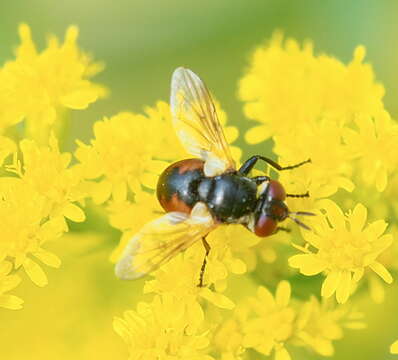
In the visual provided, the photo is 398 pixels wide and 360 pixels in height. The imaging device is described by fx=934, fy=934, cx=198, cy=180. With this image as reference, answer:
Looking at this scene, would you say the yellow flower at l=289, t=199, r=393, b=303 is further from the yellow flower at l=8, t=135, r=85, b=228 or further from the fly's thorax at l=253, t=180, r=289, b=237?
the yellow flower at l=8, t=135, r=85, b=228

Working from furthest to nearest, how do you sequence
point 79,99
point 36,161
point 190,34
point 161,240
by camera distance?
1. point 190,34
2. point 79,99
3. point 36,161
4. point 161,240

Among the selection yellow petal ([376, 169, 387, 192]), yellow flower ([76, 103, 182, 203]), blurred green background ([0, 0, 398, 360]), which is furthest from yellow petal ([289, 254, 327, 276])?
blurred green background ([0, 0, 398, 360])

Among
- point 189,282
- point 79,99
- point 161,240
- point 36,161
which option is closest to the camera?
point 161,240

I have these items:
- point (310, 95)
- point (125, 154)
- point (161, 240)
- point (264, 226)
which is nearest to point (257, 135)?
point (310, 95)

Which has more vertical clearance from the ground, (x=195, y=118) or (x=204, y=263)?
(x=195, y=118)

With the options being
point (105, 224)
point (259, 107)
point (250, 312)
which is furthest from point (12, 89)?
point (250, 312)

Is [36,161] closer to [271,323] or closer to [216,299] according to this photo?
[216,299]

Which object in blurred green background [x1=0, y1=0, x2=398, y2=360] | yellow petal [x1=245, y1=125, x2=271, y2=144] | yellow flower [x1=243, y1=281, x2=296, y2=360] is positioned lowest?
yellow flower [x1=243, y1=281, x2=296, y2=360]
